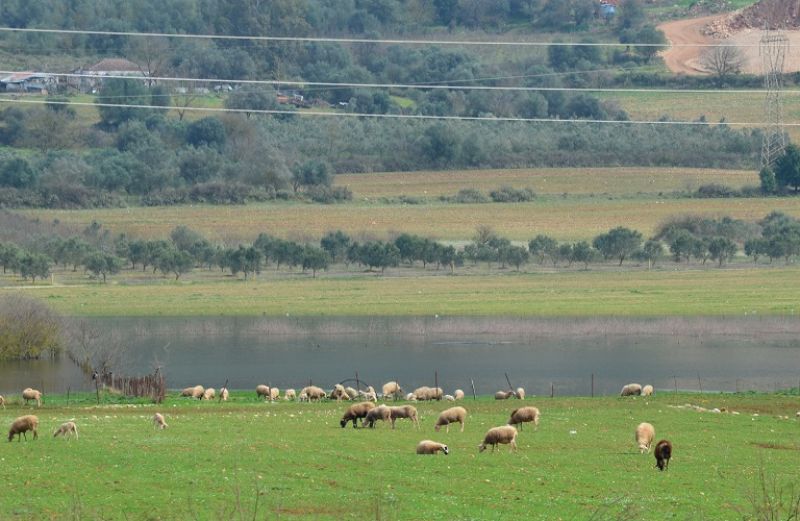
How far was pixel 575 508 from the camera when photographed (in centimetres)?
2116

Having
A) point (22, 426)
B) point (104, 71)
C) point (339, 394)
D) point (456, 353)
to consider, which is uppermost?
point (104, 71)

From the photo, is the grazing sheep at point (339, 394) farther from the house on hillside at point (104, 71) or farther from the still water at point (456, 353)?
the house on hillside at point (104, 71)

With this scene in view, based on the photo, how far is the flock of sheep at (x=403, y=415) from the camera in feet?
85.0

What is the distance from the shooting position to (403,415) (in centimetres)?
2959

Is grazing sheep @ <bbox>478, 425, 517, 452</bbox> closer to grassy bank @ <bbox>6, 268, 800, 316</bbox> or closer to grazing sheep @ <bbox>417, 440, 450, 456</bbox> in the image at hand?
grazing sheep @ <bbox>417, 440, 450, 456</bbox>

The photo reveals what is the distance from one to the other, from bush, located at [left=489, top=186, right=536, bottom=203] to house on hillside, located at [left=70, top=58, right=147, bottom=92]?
5482cm

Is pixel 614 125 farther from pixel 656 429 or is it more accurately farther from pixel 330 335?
pixel 656 429

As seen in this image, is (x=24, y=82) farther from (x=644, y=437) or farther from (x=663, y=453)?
(x=663, y=453)

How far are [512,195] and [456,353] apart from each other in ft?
162

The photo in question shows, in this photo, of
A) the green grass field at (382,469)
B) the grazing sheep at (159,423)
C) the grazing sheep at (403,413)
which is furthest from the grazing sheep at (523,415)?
the grazing sheep at (159,423)

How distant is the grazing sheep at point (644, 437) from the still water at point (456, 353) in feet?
46.7

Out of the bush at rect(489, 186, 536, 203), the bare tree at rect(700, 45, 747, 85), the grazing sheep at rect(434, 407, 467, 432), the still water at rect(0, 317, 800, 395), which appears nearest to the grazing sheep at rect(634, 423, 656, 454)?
the grazing sheep at rect(434, 407, 467, 432)

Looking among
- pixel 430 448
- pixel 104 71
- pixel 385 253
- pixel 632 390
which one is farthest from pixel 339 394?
pixel 104 71

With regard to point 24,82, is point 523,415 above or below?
below
